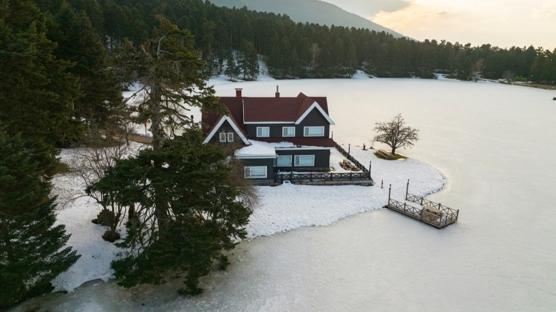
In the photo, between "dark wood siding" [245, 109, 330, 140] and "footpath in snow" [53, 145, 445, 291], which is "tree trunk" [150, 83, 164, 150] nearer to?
"footpath in snow" [53, 145, 445, 291]

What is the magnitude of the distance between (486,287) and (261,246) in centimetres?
1068

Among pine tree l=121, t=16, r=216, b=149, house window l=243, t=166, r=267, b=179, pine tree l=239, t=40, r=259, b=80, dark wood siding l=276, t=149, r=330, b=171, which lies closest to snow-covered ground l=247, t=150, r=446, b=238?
house window l=243, t=166, r=267, b=179

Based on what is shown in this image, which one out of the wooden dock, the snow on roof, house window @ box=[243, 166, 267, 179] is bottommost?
the wooden dock

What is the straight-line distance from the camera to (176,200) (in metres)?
15.1

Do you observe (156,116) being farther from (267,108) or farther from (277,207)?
(267,108)

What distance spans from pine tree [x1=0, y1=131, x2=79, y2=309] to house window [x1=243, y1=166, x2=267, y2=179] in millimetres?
14195

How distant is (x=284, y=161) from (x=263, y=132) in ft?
9.85

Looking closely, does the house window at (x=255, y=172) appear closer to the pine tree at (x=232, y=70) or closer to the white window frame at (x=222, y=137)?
the white window frame at (x=222, y=137)

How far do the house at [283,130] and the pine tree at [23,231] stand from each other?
1482cm

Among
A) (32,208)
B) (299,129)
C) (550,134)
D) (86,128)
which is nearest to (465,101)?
(550,134)

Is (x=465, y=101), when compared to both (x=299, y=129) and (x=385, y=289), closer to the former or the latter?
(x=299, y=129)

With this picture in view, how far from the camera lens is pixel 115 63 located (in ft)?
48.3

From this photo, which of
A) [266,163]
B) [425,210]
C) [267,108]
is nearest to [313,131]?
[267,108]

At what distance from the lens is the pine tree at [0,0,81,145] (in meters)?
15.7
